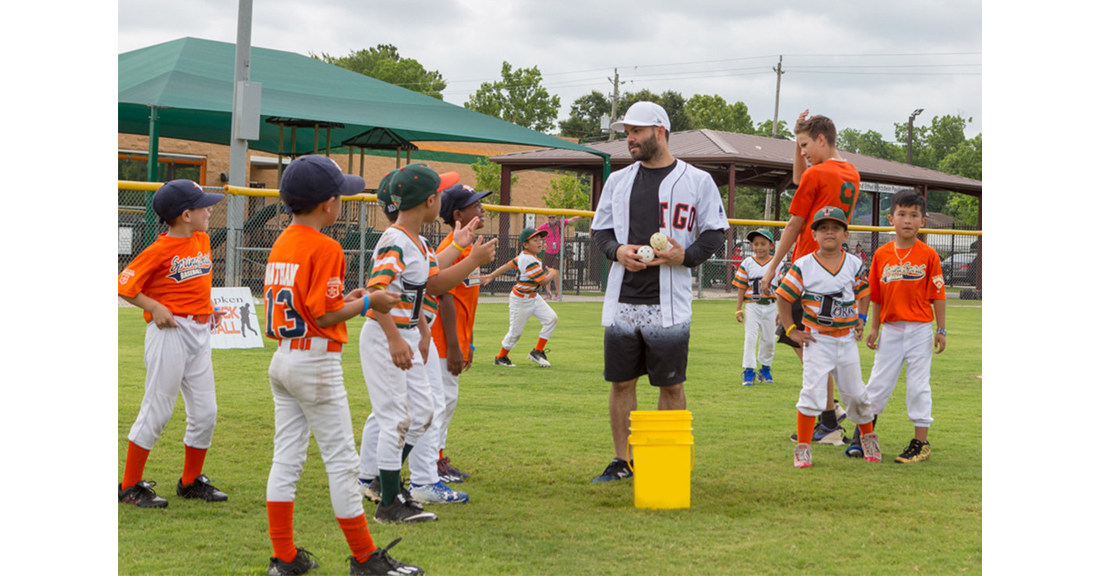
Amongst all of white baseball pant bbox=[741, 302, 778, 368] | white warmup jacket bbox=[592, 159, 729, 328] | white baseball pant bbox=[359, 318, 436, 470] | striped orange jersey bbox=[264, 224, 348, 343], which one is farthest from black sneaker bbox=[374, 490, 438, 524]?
white baseball pant bbox=[741, 302, 778, 368]

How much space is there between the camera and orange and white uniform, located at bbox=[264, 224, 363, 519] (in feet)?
12.5

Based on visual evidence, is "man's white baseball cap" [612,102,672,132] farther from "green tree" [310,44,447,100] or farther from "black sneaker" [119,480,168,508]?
"green tree" [310,44,447,100]

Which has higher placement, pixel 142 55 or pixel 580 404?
pixel 142 55

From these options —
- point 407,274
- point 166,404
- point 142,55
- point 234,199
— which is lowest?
point 166,404

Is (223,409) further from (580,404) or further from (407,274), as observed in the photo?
(407,274)

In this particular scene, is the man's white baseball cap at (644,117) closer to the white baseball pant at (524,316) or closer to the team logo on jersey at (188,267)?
the team logo on jersey at (188,267)

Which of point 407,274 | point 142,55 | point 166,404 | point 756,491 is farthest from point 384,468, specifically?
point 142,55

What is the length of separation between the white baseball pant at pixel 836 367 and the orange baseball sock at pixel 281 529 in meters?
3.61

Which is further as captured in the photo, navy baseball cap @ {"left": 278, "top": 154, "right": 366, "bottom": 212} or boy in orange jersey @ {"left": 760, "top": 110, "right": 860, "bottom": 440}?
boy in orange jersey @ {"left": 760, "top": 110, "right": 860, "bottom": 440}

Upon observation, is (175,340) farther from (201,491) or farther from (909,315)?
(909,315)

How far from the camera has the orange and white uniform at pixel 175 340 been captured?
16.5 feet

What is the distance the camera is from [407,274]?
4.70 m

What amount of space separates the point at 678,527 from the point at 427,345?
163 cm

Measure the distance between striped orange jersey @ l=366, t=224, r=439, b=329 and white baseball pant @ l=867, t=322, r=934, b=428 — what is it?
11.6 ft
